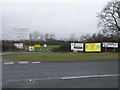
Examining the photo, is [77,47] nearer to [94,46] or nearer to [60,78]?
[94,46]

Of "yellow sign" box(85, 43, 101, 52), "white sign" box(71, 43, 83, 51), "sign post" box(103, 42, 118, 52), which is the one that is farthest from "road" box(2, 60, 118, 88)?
"white sign" box(71, 43, 83, 51)

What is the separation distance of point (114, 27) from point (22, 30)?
20.0m

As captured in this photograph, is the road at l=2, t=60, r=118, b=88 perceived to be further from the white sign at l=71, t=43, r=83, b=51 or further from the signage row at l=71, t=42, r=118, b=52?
the white sign at l=71, t=43, r=83, b=51

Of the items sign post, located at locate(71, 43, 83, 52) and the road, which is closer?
the road

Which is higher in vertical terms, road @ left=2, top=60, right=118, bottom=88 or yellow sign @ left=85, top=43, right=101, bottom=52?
yellow sign @ left=85, top=43, right=101, bottom=52

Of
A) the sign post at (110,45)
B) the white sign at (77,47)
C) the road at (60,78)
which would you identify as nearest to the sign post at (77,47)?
the white sign at (77,47)

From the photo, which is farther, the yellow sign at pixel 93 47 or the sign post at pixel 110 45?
the sign post at pixel 110 45

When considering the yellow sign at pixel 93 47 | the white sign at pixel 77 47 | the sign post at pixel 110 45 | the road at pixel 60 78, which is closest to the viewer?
the road at pixel 60 78

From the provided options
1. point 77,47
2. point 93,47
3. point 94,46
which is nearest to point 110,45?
point 94,46

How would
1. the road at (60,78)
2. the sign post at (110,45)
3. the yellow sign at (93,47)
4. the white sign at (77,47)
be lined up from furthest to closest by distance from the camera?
the white sign at (77,47) < the sign post at (110,45) < the yellow sign at (93,47) < the road at (60,78)

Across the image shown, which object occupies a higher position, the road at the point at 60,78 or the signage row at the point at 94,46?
the signage row at the point at 94,46

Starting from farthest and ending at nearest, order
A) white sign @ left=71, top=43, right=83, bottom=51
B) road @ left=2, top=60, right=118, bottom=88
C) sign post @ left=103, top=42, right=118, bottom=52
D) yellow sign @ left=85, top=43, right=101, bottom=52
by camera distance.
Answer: white sign @ left=71, top=43, right=83, bottom=51, sign post @ left=103, top=42, right=118, bottom=52, yellow sign @ left=85, top=43, right=101, bottom=52, road @ left=2, top=60, right=118, bottom=88

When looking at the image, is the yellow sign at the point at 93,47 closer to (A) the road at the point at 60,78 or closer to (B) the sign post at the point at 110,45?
(B) the sign post at the point at 110,45

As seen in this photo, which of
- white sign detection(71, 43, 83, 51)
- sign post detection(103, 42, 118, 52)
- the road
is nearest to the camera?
the road
